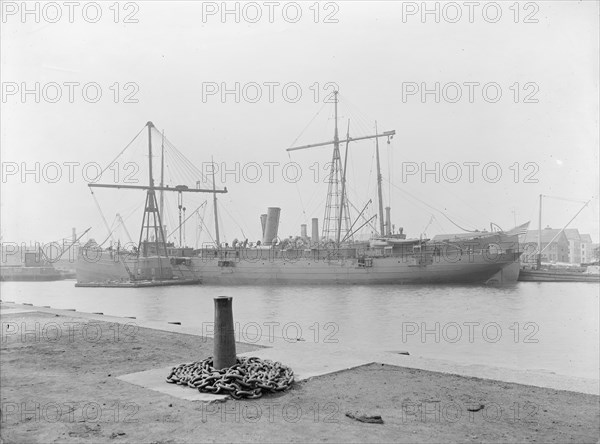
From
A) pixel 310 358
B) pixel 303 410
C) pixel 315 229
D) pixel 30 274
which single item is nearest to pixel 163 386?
pixel 303 410

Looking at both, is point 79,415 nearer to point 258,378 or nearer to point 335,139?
point 258,378

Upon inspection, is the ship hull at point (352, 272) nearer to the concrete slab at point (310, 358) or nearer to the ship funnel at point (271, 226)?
the ship funnel at point (271, 226)

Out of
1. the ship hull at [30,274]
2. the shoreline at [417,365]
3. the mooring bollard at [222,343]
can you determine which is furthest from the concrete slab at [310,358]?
the ship hull at [30,274]

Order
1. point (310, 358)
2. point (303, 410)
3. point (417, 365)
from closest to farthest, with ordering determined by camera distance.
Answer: point (303, 410), point (417, 365), point (310, 358)

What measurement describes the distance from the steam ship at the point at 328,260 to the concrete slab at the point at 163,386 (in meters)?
40.5

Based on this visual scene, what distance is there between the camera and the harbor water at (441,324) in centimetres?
1236

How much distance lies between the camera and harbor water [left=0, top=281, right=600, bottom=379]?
12359 mm

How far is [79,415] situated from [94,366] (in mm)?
2161

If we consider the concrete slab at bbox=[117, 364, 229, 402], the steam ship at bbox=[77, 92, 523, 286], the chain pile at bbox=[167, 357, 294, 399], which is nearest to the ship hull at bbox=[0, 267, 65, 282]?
the steam ship at bbox=[77, 92, 523, 286]

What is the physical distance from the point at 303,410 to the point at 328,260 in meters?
42.7

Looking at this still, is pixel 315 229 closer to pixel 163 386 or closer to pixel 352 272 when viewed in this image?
pixel 352 272

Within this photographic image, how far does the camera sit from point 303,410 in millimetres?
4410

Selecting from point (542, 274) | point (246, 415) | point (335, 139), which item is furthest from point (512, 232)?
point (246, 415)

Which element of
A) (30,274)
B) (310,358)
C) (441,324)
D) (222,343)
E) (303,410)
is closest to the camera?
(303,410)
